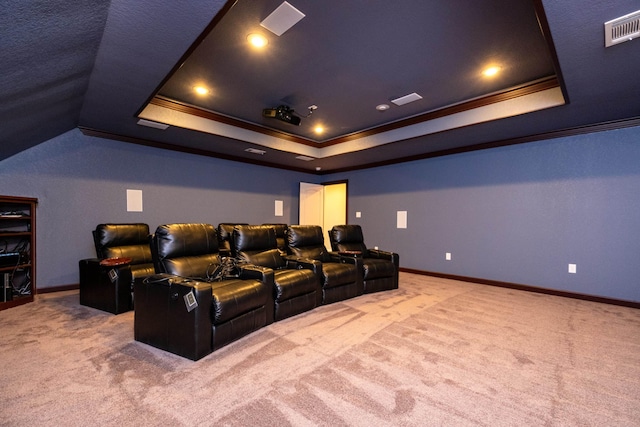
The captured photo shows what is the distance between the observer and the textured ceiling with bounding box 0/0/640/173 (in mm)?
1912

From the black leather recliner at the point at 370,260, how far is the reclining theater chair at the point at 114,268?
2787 mm

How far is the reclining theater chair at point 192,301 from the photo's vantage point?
2264mm

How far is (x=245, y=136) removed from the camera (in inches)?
194

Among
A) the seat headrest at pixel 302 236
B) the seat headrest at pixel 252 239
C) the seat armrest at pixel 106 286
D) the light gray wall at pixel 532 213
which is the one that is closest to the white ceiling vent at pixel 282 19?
the seat headrest at pixel 252 239

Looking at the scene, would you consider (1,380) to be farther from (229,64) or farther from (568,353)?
(568,353)

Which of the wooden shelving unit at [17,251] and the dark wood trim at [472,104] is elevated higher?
the dark wood trim at [472,104]

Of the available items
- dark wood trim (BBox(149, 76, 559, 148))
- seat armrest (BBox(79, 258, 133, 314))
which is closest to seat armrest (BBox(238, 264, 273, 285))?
seat armrest (BBox(79, 258, 133, 314))

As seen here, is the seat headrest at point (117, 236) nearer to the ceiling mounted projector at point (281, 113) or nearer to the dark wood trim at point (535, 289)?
the ceiling mounted projector at point (281, 113)

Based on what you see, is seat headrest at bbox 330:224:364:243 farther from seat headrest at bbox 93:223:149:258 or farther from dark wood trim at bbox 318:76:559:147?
seat headrest at bbox 93:223:149:258

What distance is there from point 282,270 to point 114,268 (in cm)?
192

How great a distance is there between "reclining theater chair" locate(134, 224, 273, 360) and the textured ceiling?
165cm

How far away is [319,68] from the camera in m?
3.12

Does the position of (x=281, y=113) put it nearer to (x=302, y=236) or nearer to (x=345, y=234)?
(x=302, y=236)

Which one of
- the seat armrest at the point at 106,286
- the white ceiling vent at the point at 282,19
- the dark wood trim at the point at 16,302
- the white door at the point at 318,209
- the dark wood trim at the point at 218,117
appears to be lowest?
the dark wood trim at the point at 16,302
